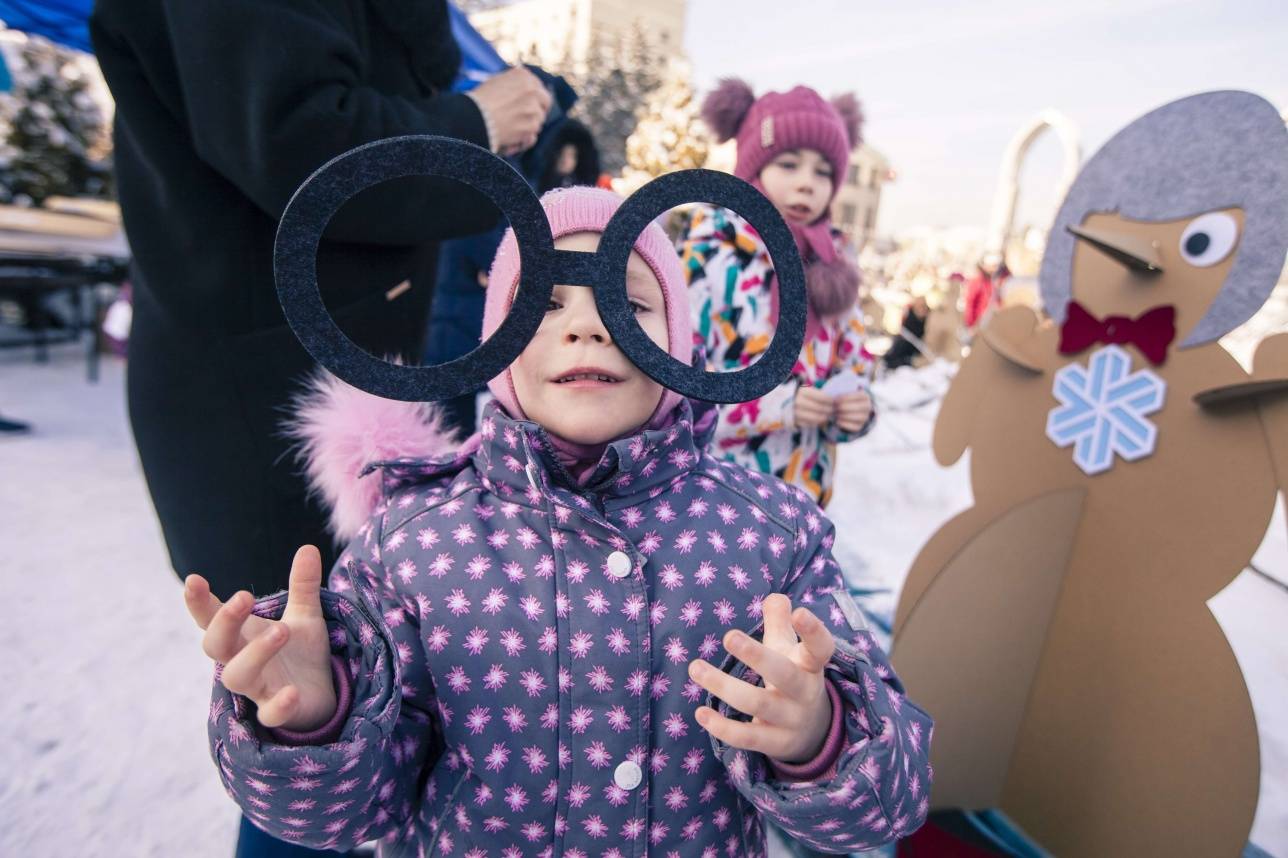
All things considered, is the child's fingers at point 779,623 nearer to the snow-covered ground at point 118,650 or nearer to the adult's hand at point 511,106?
the adult's hand at point 511,106

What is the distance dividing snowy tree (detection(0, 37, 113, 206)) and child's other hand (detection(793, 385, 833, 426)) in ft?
22.6

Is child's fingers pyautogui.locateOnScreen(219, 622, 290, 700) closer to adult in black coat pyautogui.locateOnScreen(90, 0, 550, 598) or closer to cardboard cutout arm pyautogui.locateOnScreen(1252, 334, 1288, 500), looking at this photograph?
adult in black coat pyautogui.locateOnScreen(90, 0, 550, 598)

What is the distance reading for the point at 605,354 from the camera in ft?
2.54

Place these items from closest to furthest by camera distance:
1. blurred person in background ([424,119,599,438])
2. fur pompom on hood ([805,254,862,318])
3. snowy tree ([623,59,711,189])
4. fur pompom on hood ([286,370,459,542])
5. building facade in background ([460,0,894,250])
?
fur pompom on hood ([286,370,459,542]) < fur pompom on hood ([805,254,862,318]) < blurred person in background ([424,119,599,438]) < snowy tree ([623,59,711,189]) < building facade in background ([460,0,894,250])

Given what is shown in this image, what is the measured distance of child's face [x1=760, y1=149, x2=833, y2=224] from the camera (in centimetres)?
168

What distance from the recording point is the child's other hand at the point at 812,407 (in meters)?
1.51

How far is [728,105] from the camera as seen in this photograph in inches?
78.3

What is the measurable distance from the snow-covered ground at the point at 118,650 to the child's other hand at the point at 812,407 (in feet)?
3.85

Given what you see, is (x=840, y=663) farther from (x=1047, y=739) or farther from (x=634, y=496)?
(x=1047, y=739)

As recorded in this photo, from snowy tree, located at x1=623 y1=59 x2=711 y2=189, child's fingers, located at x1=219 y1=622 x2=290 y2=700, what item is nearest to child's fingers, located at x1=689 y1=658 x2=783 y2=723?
child's fingers, located at x1=219 y1=622 x2=290 y2=700

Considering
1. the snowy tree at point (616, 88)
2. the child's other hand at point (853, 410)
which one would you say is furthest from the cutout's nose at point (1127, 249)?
the snowy tree at point (616, 88)

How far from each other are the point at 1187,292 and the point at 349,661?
1334mm

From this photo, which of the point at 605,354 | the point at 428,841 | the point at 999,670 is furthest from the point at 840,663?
the point at 999,670

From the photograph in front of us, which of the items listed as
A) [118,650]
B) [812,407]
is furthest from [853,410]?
[118,650]
